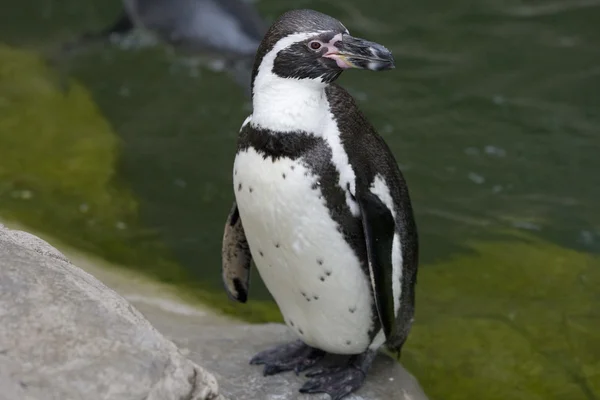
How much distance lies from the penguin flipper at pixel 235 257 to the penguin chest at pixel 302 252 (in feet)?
0.53

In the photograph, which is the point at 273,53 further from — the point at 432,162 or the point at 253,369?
the point at 432,162

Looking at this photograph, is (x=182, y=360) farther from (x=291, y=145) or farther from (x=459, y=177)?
(x=459, y=177)

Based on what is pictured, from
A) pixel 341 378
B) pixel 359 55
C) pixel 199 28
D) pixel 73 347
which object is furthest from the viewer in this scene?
pixel 199 28

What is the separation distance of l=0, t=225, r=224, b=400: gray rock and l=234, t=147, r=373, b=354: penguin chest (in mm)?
562

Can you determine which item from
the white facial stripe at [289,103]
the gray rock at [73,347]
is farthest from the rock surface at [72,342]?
the white facial stripe at [289,103]

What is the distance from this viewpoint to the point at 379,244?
266cm

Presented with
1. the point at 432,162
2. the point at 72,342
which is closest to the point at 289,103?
the point at 72,342

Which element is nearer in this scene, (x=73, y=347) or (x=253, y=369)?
(x=73, y=347)

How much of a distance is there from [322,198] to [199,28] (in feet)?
15.8

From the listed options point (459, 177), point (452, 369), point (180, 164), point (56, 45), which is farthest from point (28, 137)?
point (452, 369)

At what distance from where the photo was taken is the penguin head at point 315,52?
250 cm

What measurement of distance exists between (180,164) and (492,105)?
1.95m

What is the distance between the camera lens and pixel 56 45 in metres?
7.07

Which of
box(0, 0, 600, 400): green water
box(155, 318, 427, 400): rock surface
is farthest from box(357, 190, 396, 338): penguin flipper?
box(0, 0, 600, 400): green water
